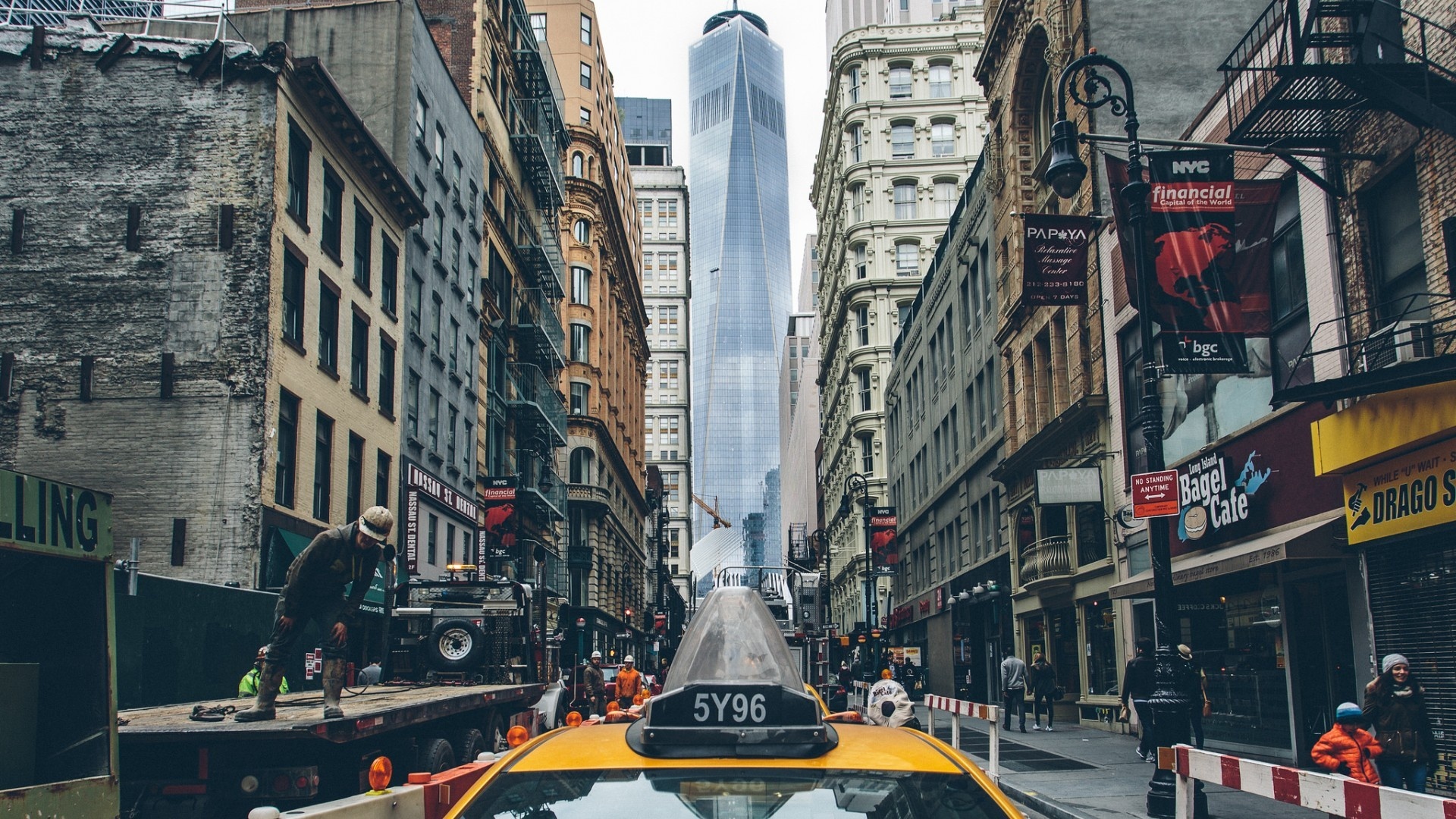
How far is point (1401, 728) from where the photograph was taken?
10805 mm

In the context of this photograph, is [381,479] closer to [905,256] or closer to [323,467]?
[323,467]

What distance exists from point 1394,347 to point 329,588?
11.3 meters

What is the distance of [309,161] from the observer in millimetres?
25469

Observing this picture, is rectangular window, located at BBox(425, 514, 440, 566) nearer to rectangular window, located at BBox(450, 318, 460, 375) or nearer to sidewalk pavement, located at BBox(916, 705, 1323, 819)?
rectangular window, located at BBox(450, 318, 460, 375)

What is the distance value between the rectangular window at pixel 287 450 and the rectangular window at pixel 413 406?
786cm

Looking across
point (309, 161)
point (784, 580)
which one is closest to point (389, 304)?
point (309, 161)

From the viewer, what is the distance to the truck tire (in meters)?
15.7

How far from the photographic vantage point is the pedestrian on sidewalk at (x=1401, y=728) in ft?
35.3

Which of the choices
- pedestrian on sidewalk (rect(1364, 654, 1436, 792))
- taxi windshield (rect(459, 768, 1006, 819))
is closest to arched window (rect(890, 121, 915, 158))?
pedestrian on sidewalk (rect(1364, 654, 1436, 792))

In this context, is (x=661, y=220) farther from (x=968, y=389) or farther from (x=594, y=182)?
(x=968, y=389)

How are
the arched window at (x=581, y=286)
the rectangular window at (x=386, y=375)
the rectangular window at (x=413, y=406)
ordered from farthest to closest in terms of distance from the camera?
1. the arched window at (x=581, y=286)
2. the rectangular window at (x=413, y=406)
3. the rectangular window at (x=386, y=375)

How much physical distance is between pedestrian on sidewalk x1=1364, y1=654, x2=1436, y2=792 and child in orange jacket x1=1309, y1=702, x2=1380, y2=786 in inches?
32.4

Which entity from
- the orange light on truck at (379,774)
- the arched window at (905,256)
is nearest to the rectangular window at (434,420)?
the orange light on truck at (379,774)

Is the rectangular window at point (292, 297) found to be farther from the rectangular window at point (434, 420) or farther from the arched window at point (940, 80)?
the arched window at point (940, 80)
